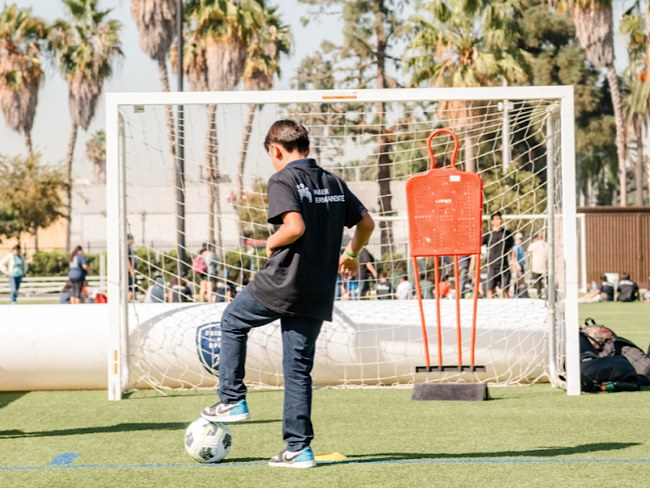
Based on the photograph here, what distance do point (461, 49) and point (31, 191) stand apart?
20.5 metres

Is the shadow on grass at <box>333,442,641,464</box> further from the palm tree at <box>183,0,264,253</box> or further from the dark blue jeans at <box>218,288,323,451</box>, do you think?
the palm tree at <box>183,0,264,253</box>

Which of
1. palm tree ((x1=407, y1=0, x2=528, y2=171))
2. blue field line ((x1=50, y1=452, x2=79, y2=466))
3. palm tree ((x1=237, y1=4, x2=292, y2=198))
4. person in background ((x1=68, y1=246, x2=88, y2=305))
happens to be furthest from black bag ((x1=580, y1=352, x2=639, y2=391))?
palm tree ((x1=237, y1=4, x2=292, y2=198))

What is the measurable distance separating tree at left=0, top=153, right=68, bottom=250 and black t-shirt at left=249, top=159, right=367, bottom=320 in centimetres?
4216

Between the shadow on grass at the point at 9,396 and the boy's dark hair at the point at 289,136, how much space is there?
14.5ft

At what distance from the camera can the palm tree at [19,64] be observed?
4750 cm

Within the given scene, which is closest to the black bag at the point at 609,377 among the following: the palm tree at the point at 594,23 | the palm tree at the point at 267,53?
the palm tree at the point at 267,53

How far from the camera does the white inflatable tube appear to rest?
396 inches

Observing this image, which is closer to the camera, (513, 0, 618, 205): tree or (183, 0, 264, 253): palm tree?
(183, 0, 264, 253): palm tree

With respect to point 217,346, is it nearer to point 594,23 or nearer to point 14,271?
point 14,271

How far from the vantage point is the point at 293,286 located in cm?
591

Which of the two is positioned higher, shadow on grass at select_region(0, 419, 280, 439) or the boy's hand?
the boy's hand

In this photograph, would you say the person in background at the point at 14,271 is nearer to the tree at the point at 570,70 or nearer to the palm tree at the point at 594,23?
the palm tree at the point at 594,23

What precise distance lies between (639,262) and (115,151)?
93.5 ft

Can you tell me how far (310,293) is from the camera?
5.95 metres
